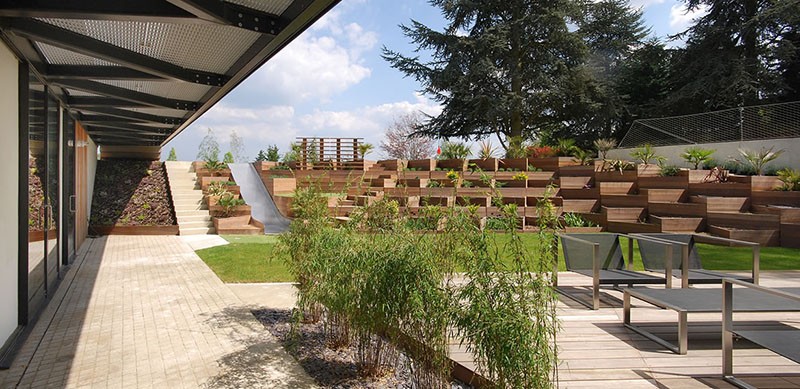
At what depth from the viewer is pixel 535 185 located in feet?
46.3

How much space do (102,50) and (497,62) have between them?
62.9 ft

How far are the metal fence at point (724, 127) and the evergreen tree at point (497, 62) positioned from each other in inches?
173

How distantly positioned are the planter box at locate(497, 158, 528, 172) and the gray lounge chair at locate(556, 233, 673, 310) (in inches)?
363

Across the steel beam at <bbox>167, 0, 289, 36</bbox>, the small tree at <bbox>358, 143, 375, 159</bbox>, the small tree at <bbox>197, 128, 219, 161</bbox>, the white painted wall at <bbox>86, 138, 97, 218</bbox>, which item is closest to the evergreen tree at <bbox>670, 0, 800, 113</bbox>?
the small tree at <bbox>358, 143, 375, 159</bbox>

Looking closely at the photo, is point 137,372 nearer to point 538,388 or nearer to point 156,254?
point 538,388

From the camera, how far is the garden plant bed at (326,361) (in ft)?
11.0

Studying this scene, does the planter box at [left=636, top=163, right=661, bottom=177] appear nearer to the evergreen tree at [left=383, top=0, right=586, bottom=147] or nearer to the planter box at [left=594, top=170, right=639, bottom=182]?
the planter box at [left=594, top=170, right=639, bottom=182]

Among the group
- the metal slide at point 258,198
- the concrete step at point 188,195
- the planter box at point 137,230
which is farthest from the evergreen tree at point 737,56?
the planter box at point 137,230

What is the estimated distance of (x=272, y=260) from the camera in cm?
783

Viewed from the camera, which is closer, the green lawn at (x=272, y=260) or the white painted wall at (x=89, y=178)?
the green lawn at (x=272, y=260)

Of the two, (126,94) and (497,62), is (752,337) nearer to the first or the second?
(126,94)

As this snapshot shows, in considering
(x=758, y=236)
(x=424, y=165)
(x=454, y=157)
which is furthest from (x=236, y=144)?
(x=758, y=236)

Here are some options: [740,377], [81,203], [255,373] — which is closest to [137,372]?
[255,373]

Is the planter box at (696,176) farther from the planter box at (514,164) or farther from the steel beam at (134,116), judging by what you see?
the steel beam at (134,116)
